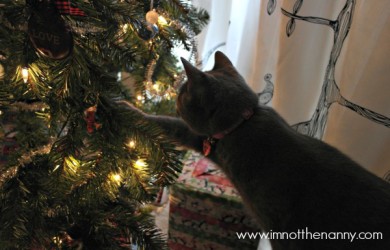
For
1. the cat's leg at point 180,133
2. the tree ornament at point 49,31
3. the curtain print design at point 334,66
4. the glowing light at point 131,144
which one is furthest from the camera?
the cat's leg at point 180,133

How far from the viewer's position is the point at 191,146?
62 centimetres

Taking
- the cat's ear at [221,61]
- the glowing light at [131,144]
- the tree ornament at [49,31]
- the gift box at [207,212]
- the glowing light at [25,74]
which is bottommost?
the gift box at [207,212]

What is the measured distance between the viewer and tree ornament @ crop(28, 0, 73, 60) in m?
0.29

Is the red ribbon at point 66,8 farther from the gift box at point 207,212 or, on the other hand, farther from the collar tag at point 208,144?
the gift box at point 207,212

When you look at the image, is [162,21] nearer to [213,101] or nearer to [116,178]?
[213,101]

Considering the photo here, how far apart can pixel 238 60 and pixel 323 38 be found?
228 mm

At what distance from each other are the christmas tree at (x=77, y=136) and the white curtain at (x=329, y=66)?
0.99 ft

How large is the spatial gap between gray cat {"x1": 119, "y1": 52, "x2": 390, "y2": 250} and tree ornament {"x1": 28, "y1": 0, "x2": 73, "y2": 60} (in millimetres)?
226

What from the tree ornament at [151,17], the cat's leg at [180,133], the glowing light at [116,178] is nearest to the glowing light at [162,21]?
the tree ornament at [151,17]

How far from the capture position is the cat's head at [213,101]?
1.68 ft

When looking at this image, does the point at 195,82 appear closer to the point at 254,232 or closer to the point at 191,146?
the point at 191,146

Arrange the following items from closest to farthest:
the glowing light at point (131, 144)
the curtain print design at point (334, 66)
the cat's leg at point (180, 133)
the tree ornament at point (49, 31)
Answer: the tree ornament at point (49, 31), the glowing light at point (131, 144), the curtain print design at point (334, 66), the cat's leg at point (180, 133)

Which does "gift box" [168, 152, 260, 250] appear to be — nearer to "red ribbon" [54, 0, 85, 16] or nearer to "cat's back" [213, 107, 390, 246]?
"cat's back" [213, 107, 390, 246]

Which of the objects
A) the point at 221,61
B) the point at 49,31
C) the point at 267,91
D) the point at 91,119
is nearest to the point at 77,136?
the point at 91,119
